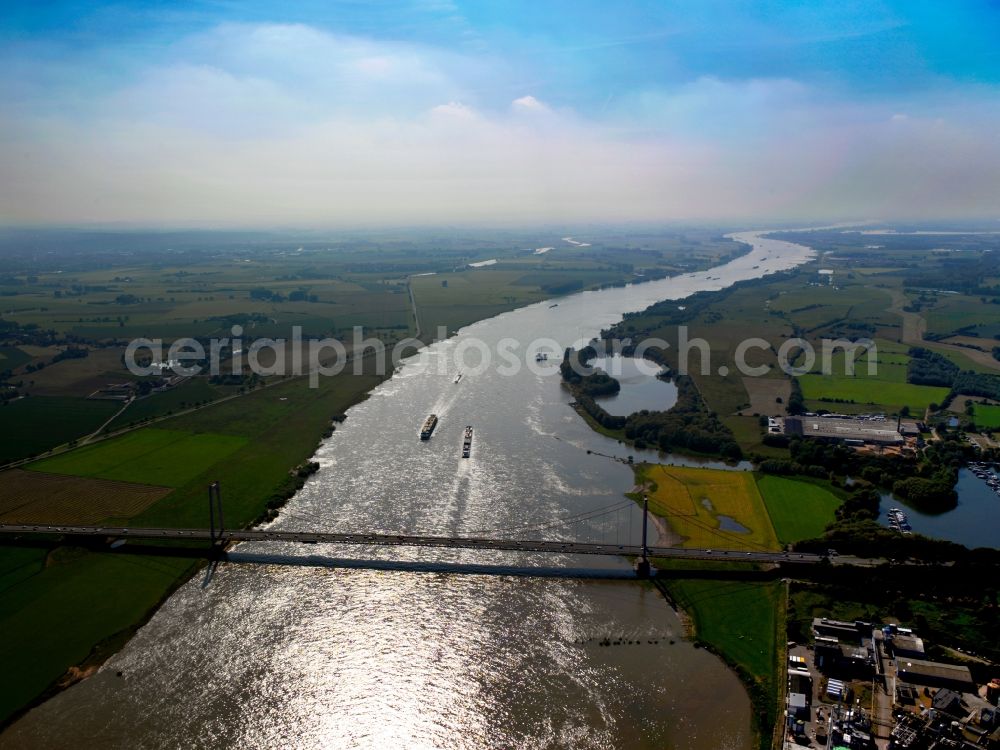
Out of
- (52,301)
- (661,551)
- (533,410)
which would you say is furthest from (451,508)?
(52,301)

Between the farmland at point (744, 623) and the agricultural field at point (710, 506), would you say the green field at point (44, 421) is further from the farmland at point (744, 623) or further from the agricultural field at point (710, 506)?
the farmland at point (744, 623)

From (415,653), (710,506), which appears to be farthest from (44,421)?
(710,506)

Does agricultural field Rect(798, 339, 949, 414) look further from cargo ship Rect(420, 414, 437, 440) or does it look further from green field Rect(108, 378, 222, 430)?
green field Rect(108, 378, 222, 430)

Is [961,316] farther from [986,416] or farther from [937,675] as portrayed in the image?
[937,675]

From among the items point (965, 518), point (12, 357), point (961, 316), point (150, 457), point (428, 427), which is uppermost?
point (961, 316)

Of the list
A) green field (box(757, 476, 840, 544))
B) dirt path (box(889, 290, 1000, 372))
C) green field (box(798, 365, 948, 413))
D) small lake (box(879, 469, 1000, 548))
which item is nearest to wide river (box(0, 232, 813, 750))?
green field (box(757, 476, 840, 544))

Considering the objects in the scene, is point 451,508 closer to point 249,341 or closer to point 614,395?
point 614,395
